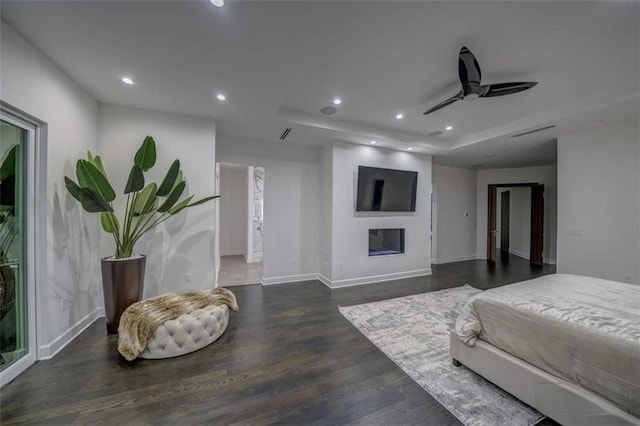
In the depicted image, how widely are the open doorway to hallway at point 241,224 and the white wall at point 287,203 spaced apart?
759 mm

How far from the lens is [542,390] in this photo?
157cm

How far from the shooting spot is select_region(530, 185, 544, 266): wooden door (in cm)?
653

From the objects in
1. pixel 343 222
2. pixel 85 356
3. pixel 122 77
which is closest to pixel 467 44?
pixel 343 222

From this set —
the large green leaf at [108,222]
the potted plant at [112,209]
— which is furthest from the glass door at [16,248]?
the large green leaf at [108,222]

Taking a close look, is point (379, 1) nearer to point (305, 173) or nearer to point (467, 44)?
point (467, 44)

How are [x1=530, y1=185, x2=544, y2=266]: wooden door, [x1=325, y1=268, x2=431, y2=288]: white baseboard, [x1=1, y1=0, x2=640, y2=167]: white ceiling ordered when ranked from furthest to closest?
[x1=530, y1=185, x2=544, y2=266]: wooden door < [x1=325, y1=268, x2=431, y2=288]: white baseboard < [x1=1, y1=0, x2=640, y2=167]: white ceiling

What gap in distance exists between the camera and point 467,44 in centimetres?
215

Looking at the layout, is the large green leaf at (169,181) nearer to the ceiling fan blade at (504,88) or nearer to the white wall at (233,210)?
the ceiling fan blade at (504,88)

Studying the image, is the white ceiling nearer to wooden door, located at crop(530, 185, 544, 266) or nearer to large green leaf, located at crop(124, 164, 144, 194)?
large green leaf, located at crop(124, 164, 144, 194)

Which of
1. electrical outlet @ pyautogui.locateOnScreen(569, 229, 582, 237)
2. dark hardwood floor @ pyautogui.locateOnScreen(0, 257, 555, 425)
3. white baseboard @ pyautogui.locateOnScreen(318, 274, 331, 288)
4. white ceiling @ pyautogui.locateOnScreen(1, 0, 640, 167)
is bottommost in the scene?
dark hardwood floor @ pyautogui.locateOnScreen(0, 257, 555, 425)

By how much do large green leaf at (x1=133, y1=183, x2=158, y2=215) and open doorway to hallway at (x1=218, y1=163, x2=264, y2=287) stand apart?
7.44ft

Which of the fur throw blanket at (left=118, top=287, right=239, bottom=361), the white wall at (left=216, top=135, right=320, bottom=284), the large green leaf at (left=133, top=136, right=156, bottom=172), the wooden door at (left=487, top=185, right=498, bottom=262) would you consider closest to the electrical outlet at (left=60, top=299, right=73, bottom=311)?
the fur throw blanket at (left=118, top=287, right=239, bottom=361)

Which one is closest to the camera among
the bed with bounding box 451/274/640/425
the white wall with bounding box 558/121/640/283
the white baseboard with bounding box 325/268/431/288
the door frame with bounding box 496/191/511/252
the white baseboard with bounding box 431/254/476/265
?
the bed with bounding box 451/274/640/425

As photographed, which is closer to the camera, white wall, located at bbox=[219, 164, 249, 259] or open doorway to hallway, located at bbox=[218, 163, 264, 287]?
open doorway to hallway, located at bbox=[218, 163, 264, 287]
